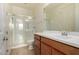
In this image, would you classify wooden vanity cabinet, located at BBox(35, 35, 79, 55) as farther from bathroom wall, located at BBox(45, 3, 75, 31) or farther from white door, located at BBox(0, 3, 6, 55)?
white door, located at BBox(0, 3, 6, 55)

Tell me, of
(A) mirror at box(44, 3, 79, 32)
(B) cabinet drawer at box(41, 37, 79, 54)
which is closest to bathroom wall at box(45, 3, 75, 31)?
(A) mirror at box(44, 3, 79, 32)

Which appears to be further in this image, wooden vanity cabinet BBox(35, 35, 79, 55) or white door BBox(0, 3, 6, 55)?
white door BBox(0, 3, 6, 55)

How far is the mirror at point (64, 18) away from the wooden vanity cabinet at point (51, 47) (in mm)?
185

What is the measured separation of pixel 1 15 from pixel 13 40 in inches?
14.8

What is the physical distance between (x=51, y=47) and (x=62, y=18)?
A: 0.41 m

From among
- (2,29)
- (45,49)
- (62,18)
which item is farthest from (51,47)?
(2,29)

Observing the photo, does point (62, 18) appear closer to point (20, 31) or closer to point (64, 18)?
point (64, 18)

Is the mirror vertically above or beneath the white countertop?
above

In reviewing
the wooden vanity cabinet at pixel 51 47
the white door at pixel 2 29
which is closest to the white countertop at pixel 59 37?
the wooden vanity cabinet at pixel 51 47

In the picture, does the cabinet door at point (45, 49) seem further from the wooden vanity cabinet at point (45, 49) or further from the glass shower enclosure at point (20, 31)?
the glass shower enclosure at point (20, 31)

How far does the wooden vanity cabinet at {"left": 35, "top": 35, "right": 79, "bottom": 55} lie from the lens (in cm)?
145

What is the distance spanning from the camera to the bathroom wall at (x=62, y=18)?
1605mm

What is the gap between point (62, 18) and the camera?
1610mm

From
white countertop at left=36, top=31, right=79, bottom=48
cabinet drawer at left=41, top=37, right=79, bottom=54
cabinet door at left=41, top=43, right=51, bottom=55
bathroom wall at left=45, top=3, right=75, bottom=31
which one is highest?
bathroom wall at left=45, top=3, right=75, bottom=31
